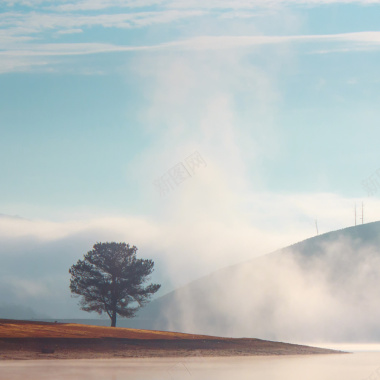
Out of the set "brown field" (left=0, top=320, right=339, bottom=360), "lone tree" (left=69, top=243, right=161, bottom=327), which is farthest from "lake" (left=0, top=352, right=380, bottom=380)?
"lone tree" (left=69, top=243, right=161, bottom=327)

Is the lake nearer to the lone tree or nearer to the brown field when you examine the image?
the brown field

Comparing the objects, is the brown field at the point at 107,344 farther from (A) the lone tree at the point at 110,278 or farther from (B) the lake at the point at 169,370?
(A) the lone tree at the point at 110,278

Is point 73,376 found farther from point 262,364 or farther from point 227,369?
point 262,364

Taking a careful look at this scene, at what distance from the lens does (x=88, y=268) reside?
4498 inches

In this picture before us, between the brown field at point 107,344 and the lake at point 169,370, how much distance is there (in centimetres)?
423

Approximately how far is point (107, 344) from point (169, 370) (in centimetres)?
1897

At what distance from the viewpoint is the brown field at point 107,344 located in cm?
6262

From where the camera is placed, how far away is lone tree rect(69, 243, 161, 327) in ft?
374

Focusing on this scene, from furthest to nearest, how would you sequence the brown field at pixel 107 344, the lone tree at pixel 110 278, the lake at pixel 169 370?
the lone tree at pixel 110 278, the brown field at pixel 107 344, the lake at pixel 169 370

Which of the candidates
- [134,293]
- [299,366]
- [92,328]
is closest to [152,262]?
[134,293]

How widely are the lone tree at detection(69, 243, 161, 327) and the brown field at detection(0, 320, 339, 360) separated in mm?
28526

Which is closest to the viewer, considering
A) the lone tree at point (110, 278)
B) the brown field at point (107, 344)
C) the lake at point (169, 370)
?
the lake at point (169, 370)

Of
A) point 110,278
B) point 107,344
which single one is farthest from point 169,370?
point 110,278

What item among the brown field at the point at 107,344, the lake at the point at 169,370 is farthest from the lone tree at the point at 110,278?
the lake at the point at 169,370
